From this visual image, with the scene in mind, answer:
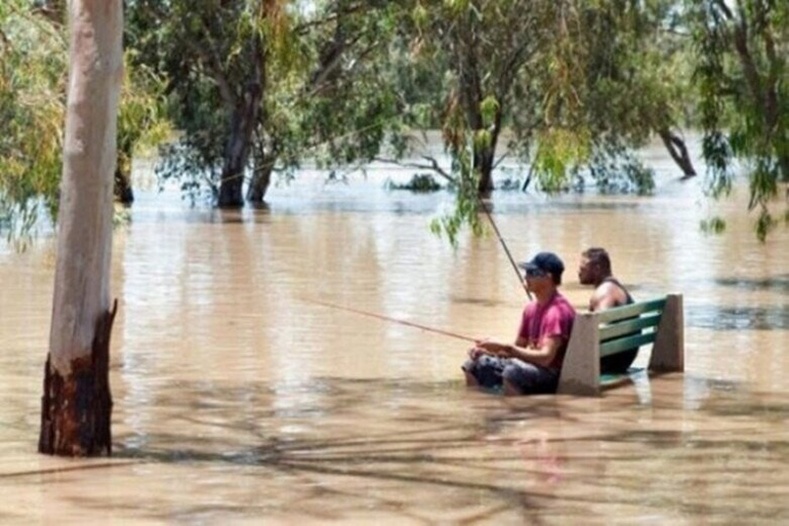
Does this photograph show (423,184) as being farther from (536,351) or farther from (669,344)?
(536,351)

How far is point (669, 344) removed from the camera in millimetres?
15125

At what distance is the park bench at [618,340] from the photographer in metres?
13.4

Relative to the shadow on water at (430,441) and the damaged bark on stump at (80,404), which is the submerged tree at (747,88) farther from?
the damaged bark on stump at (80,404)

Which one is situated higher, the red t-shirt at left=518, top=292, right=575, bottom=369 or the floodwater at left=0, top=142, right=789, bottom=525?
the red t-shirt at left=518, top=292, right=575, bottom=369

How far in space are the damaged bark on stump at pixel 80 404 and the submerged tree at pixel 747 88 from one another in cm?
994

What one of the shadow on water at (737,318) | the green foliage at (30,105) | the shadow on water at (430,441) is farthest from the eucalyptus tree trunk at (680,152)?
the shadow on water at (430,441)

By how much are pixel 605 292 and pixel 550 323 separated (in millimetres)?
1089

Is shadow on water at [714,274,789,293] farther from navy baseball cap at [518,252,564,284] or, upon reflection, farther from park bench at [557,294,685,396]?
navy baseball cap at [518,252,564,284]

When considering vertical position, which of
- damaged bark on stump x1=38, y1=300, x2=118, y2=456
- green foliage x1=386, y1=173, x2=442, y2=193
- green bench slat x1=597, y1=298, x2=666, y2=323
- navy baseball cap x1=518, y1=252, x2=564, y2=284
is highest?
green foliage x1=386, y1=173, x2=442, y2=193

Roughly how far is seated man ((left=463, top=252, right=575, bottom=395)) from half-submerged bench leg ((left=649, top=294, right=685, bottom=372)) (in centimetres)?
149

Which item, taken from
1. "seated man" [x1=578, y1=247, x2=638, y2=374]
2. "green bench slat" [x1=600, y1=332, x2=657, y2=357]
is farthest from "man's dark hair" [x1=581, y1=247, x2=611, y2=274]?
"green bench slat" [x1=600, y1=332, x2=657, y2=357]

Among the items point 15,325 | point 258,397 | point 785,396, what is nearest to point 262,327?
point 15,325

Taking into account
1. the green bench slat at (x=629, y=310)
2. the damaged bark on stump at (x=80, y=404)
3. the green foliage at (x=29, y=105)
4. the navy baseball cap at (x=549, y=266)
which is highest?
the green foliage at (x=29, y=105)

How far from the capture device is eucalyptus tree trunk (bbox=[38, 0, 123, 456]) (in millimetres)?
11008
